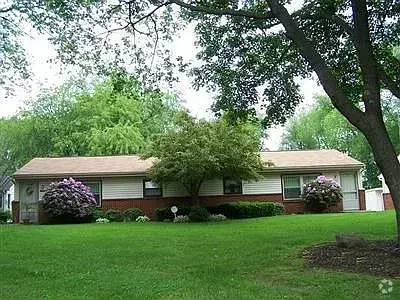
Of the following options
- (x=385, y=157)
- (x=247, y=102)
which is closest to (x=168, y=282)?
(x=385, y=157)

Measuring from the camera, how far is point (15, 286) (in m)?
8.52

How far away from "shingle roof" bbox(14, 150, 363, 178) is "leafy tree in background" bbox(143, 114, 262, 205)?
3467mm

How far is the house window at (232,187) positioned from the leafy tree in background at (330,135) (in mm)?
25956

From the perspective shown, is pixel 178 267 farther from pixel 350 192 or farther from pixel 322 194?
pixel 350 192

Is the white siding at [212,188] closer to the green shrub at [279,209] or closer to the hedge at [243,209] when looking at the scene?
the hedge at [243,209]

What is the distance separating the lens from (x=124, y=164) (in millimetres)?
30016

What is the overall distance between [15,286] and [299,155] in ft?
81.0

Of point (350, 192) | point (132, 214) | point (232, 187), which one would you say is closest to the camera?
point (132, 214)

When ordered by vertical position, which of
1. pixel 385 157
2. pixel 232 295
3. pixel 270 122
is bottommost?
pixel 232 295

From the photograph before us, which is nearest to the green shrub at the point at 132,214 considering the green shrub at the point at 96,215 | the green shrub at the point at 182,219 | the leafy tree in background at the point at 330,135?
the green shrub at the point at 96,215

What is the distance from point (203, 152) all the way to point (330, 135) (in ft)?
120

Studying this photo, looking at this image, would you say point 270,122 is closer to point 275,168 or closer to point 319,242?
point 319,242

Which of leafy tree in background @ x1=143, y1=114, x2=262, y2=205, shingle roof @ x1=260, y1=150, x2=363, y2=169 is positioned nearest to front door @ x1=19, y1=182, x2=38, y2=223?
leafy tree in background @ x1=143, y1=114, x2=262, y2=205

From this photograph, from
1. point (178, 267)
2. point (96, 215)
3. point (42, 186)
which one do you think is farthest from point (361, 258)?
point (42, 186)
